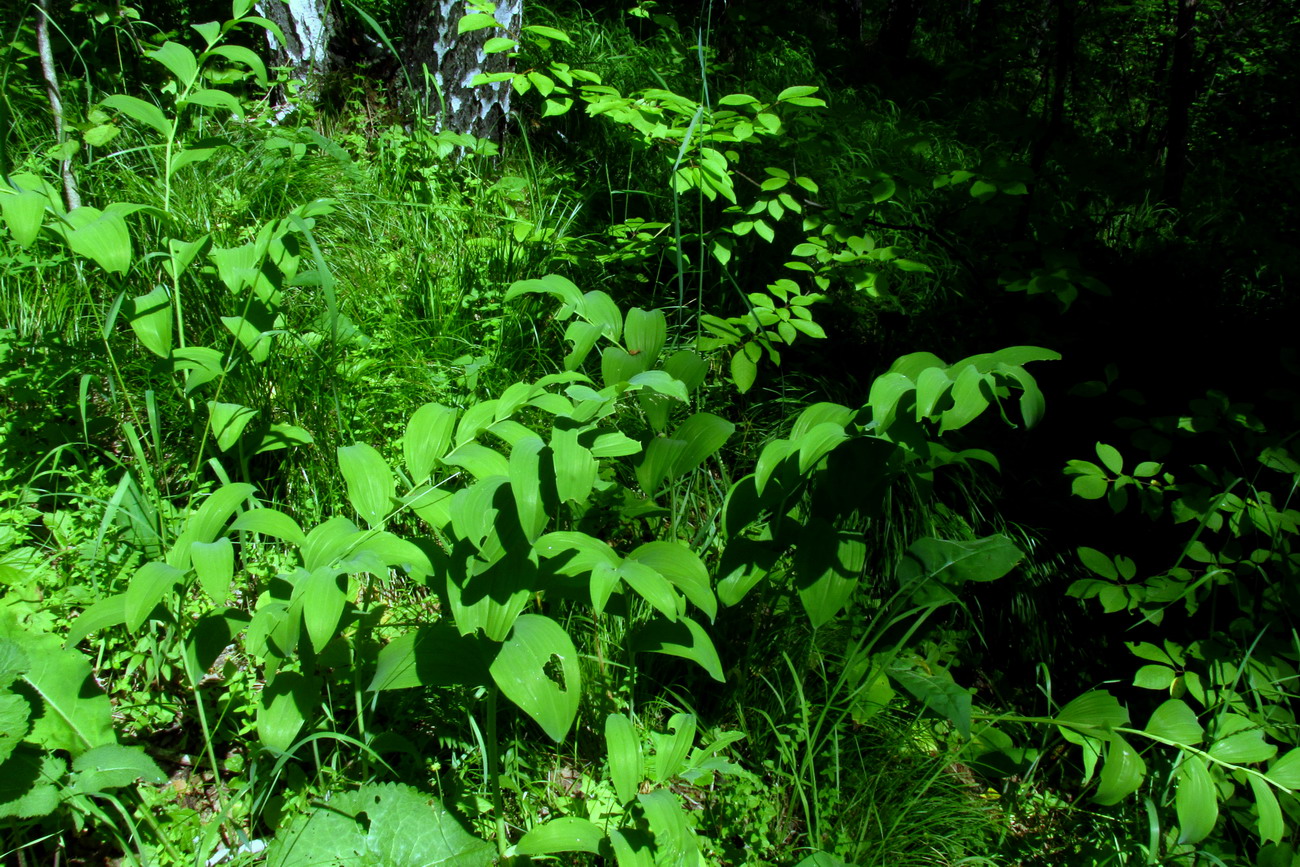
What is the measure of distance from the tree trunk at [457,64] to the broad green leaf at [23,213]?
6.93ft

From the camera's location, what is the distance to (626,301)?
9.13 ft

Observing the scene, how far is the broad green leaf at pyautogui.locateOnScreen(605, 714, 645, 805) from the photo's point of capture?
3.88ft

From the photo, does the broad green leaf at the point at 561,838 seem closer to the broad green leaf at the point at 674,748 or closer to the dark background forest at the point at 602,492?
the dark background forest at the point at 602,492

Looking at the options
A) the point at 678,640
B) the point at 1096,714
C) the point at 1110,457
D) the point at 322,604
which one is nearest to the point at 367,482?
the point at 322,604

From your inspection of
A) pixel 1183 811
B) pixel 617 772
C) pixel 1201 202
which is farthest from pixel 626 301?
pixel 1201 202

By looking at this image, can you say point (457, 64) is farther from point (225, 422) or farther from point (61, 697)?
point (61, 697)

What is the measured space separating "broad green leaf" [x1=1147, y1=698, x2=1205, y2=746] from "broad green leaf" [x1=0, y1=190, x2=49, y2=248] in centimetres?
198

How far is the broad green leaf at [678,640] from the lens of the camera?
1333 mm

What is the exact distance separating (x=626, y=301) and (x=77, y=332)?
165cm

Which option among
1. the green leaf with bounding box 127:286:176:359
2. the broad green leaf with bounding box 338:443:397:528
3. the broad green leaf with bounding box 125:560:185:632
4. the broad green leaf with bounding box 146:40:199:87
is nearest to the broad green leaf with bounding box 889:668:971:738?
the broad green leaf with bounding box 338:443:397:528

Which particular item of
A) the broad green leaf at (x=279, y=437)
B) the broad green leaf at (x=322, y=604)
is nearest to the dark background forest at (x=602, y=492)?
the broad green leaf at (x=322, y=604)

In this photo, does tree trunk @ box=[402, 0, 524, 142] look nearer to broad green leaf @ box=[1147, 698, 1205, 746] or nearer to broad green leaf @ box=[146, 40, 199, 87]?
broad green leaf @ box=[146, 40, 199, 87]

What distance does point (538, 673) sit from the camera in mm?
1109

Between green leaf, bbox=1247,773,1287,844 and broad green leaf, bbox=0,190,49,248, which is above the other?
broad green leaf, bbox=0,190,49,248
